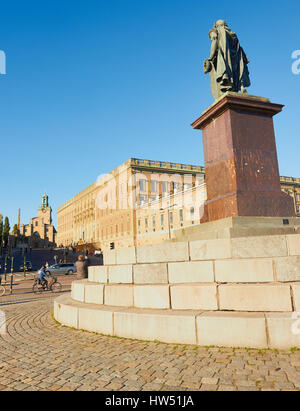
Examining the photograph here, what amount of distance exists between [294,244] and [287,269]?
481 millimetres

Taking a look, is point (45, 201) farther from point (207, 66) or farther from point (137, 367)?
point (137, 367)

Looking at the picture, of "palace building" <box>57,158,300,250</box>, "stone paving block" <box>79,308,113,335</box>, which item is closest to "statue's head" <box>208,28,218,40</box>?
"stone paving block" <box>79,308,113,335</box>

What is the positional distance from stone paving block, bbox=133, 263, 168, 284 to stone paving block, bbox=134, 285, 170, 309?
0.30m

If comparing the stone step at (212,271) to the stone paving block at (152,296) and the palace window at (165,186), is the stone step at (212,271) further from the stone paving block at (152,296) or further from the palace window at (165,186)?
the palace window at (165,186)

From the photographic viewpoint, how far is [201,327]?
467cm

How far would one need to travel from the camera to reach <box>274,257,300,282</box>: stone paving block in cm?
481

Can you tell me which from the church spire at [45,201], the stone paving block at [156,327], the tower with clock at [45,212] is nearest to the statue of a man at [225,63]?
the stone paving block at [156,327]

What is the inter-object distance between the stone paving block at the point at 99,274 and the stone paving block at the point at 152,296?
141 centimetres

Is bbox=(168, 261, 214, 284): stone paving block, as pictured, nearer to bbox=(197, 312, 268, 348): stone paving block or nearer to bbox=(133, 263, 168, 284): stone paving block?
bbox=(133, 263, 168, 284): stone paving block

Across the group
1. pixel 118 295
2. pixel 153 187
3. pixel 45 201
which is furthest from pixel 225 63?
pixel 45 201

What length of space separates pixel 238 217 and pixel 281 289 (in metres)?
2.07

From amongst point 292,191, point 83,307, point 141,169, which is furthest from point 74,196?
point 83,307

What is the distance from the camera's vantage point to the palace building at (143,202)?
4566 cm
